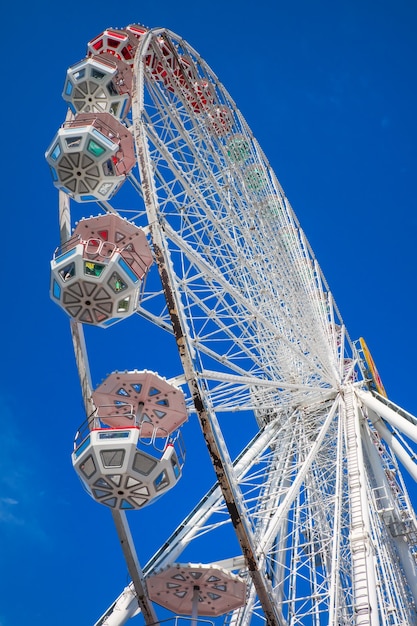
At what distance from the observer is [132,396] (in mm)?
12672

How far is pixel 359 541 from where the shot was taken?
42.3 ft

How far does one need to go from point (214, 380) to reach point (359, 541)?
12.8ft

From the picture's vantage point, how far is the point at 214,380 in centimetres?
1242

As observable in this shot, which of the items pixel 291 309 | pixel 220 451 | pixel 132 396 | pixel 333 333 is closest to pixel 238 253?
pixel 291 309

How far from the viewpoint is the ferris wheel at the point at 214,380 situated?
11633 mm

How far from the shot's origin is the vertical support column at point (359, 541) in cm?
1142

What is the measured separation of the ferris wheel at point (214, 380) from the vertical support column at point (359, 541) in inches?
1.4

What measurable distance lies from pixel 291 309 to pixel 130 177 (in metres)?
5.00

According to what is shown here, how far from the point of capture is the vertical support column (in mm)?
11422

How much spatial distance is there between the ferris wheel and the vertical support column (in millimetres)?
37

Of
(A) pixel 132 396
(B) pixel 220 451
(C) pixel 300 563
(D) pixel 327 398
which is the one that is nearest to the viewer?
(B) pixel 220 451

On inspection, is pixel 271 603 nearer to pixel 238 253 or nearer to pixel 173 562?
pixel 173 562

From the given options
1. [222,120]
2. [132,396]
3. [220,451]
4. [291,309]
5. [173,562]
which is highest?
[222,120]

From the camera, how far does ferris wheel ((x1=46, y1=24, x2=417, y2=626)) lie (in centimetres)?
1163
